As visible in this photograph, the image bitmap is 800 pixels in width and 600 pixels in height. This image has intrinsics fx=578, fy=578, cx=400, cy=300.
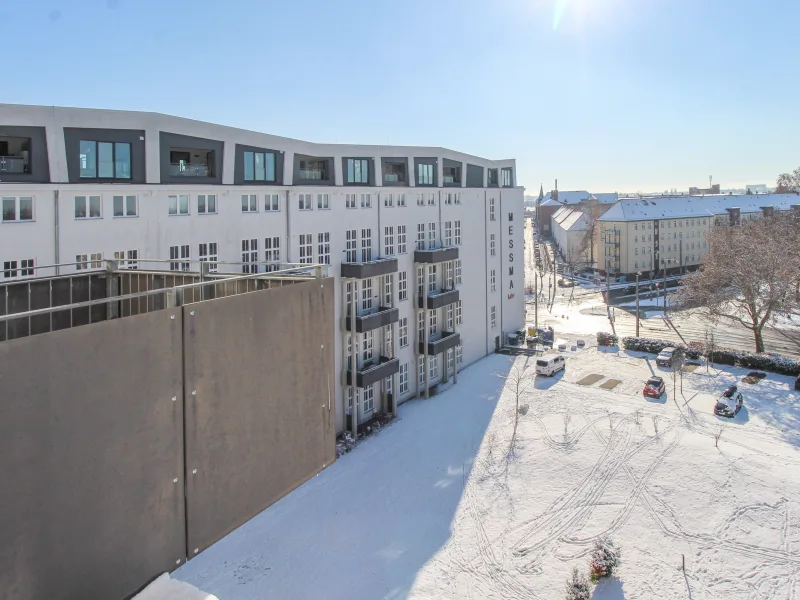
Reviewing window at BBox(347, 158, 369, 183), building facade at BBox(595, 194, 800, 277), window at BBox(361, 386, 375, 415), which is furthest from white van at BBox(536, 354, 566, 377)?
building facade at BBox(595, 194, 800, 277)

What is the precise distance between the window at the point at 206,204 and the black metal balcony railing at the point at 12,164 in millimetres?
5380

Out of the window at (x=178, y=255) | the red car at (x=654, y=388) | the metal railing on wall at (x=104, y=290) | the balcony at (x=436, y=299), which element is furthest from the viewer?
the balcony at (x=436, y=299)

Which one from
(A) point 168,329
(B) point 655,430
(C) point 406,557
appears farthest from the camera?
(B) point 655,430

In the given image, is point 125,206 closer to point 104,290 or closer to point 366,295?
point 104,290

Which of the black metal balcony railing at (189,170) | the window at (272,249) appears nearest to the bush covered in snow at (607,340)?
the window at (272,249)

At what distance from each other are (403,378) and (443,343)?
3.05 metres

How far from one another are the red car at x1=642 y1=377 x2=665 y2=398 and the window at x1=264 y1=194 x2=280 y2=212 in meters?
21.0

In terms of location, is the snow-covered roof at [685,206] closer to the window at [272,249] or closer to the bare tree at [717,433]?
the bare tree at [717,433]

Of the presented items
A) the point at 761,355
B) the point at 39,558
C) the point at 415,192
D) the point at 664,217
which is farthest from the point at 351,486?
the point at 664,217

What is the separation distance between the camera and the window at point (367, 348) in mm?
27469

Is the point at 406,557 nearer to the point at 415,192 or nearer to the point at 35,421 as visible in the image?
the point at 35,421

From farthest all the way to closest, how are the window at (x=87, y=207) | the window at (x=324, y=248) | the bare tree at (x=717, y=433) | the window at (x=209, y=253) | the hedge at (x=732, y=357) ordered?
the hedge at (x=732, y=357) < the window at (x=324, y=248) < the bare tree at (x=717, y=433) < the window at (x=209, y=253) < the window at (x=87, y=207)

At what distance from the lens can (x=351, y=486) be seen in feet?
72.0

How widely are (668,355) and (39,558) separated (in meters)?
36.0
